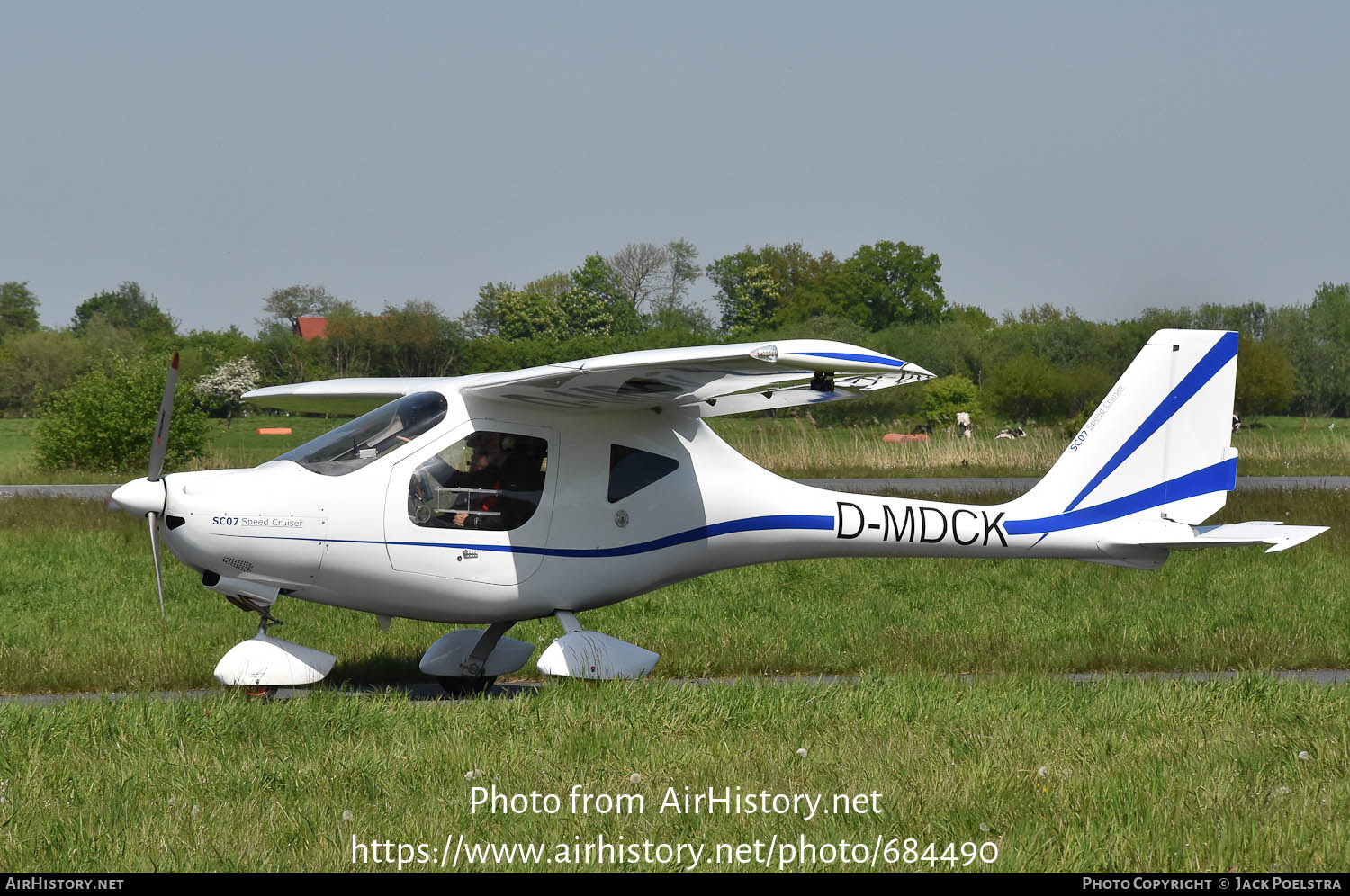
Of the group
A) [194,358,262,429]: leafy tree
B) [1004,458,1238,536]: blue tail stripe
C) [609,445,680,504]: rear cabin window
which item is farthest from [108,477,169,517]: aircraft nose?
[194,358,262,429]: leafy tree

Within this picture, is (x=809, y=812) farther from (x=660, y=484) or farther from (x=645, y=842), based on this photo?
(x=660, y=484)

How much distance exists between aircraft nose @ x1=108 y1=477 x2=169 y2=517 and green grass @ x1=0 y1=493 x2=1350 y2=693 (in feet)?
6.42

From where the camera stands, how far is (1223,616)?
469 inches

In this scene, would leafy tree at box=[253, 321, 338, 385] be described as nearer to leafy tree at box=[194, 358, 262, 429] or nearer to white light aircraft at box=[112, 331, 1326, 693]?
leafy tree at box=[194, 358, 262, 429]

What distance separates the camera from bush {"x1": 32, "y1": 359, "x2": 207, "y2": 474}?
89.2 ft

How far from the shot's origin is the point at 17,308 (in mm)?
108062

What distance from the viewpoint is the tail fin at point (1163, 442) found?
32.4 ft

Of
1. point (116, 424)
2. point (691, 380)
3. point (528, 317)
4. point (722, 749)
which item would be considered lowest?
point (722, 749)

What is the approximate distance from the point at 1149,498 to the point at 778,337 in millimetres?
46076

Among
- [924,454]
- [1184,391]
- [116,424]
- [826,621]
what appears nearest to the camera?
[1184,391]

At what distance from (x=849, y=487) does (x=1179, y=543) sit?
49.6 feet

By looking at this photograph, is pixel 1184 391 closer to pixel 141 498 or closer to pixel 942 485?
pixel 141 498

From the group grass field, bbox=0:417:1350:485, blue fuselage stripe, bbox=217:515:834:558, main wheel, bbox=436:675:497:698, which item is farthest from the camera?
grass field, bbox=0:417:1350:485

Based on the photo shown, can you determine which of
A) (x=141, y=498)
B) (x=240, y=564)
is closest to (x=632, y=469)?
(x=240, y=564)
